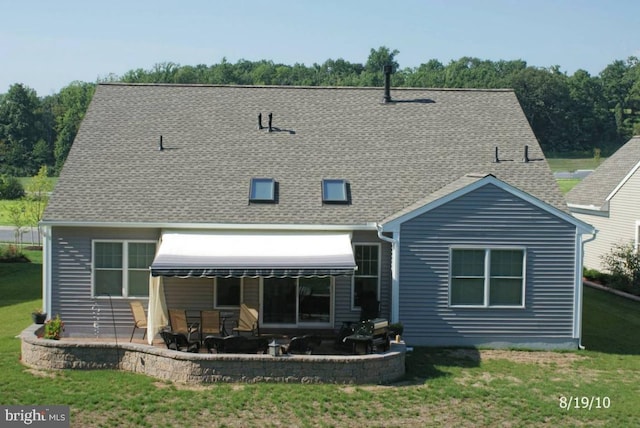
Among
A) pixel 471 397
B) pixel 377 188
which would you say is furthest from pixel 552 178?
pixel 471 397

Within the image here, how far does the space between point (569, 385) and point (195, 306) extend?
9938 millimetres

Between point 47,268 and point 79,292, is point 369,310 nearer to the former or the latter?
point 79,292

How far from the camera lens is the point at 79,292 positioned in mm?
21141

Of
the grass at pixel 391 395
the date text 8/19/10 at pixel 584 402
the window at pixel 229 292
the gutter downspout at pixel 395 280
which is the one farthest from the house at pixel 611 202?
the window at pixel 229 292

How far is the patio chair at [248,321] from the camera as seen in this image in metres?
19.9

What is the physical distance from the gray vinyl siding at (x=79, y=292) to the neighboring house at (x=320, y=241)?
0.04 m

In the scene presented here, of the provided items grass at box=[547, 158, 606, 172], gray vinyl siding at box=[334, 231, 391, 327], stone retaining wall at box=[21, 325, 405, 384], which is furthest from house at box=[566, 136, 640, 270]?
Answer: grass at box=[547, 158, 606, 172]

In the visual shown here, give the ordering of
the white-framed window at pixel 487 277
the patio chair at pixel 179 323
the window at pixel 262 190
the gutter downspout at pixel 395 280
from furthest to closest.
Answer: the window at pixel 262 190 < the white-framed window at pixel 487 277 < the gutter downspout at pixel 395 280 < the patio chair at pixel 179 323

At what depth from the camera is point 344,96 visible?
2700cm

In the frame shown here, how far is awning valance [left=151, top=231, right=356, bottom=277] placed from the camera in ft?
62.4

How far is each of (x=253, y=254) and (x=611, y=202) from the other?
2004 centimetres

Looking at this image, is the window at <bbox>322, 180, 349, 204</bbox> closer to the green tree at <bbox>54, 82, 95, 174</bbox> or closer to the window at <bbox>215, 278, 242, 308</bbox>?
the window at <bbox>215, 278, 242, 308</bbox>

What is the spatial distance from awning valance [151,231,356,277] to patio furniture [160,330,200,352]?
1.59m

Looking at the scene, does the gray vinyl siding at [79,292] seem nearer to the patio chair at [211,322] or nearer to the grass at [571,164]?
the patio chair at [211,322]
